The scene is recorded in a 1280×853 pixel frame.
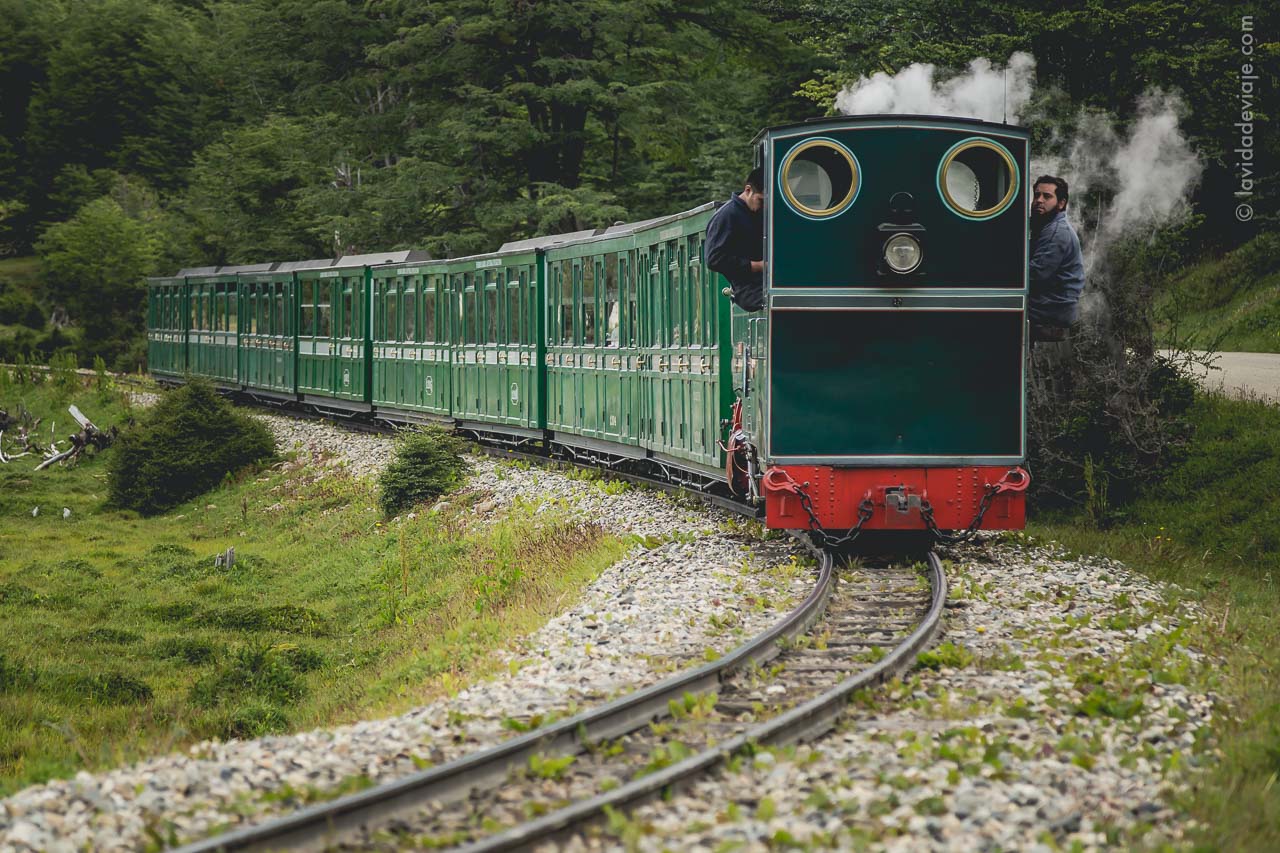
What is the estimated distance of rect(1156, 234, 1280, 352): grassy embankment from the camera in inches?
981

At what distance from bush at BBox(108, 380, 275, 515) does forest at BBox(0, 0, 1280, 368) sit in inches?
373

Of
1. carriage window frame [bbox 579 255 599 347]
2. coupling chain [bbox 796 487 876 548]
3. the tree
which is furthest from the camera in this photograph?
the tree

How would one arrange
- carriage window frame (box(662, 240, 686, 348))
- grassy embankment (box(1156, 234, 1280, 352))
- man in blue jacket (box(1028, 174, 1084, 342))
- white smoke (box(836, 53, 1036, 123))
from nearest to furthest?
1. man in blue jacket (box(1028, 174, 1084, 342))
2. carriage window frame (box(662, 240, 686, 348))
3. white smoke (box(836, 53, 1036, 123))
4. grassy embankment (box(1156, 234, 1280, 352))

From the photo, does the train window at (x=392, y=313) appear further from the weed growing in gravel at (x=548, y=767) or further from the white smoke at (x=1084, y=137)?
the weed growing in gravel at (x=548, y=767)

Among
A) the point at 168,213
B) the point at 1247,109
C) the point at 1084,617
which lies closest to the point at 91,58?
A: the point at 168,213

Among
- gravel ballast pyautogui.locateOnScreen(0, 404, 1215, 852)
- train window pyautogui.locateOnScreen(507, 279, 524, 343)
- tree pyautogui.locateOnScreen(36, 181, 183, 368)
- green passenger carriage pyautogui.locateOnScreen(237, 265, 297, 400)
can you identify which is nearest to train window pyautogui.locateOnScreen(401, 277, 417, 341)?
train window pyautogui.locateOnScreen(507, 279, 524, 343)

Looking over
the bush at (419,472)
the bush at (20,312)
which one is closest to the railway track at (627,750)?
the bush at (419,472)

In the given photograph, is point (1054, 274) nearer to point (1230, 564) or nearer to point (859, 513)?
point (859, 513)

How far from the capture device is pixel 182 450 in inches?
915

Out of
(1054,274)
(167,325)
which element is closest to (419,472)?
(1054,274)

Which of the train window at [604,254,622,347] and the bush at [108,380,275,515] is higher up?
the train window at [604,254,622,347]

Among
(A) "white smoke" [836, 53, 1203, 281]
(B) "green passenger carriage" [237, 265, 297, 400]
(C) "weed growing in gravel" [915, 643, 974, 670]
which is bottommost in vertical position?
(C) "weed growing in gravel" [915, 643, 974, 670]

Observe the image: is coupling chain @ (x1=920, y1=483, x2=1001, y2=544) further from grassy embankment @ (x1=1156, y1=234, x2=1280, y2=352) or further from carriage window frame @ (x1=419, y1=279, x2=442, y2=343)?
grassy embankment @ (x1=1156, y1=234, x2=1280, y2=352)

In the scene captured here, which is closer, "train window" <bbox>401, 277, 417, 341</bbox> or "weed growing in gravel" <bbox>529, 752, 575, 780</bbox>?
"weed growing in gravel" <bbox>529, 752, 575, 780</bbox>
